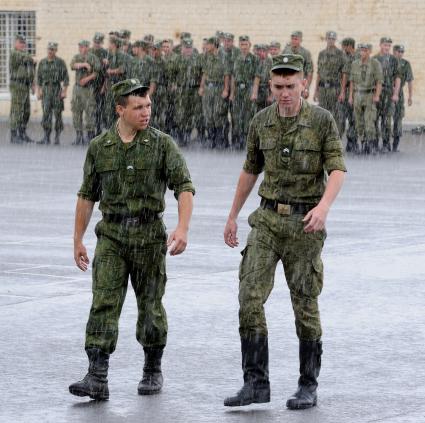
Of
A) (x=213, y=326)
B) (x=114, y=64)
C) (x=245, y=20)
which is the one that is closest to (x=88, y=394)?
(x=213, y=326)

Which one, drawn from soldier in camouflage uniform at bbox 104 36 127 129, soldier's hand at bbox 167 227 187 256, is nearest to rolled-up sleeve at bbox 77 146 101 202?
soldier's hand at bbox 167 227 187 256

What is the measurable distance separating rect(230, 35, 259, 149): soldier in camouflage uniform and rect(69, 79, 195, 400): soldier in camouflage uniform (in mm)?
21519

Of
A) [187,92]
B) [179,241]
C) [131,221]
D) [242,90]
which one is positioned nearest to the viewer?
[179,241]

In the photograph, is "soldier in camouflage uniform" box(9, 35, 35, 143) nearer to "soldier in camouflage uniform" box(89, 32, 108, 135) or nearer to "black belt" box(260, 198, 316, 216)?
"soldier in camouflage uniform" box(89, 32, 108, 135)

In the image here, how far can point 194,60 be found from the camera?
102 feet

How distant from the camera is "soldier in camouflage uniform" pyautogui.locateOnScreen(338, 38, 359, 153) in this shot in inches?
1133

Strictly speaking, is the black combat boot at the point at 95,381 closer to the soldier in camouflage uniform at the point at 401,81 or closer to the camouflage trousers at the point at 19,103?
the soldier in camouflage uniform at the point at 401,81

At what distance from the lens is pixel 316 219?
7.72 m

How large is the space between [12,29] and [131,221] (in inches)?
1448

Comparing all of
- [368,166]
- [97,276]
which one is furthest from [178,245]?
[368,166]

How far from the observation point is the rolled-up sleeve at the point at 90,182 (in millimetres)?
8227

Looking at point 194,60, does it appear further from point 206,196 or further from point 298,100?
point 298,100

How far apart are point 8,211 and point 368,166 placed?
28.7 feet

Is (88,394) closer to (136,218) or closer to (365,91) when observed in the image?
Result: (136,218)
